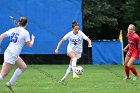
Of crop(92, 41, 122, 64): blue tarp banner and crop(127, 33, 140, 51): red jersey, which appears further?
crop(92, 41, 122, 64): blue tarp banner

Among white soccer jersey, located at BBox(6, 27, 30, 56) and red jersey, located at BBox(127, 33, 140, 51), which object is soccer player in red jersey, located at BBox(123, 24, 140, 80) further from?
white soccer jersey, located at BBox(6, 27, 30, 56)

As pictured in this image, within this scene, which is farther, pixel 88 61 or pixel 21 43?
pixel 88 61

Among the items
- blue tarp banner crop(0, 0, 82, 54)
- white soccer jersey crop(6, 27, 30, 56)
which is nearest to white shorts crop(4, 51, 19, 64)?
white soccer jersey crop(6, 27, 30, 56)

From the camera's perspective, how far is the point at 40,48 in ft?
92.9

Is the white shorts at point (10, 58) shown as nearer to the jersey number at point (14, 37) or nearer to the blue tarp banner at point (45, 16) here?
the jersey number at point (14, 37)

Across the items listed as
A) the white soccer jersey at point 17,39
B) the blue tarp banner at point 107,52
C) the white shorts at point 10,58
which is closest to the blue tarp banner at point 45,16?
the blue tarp banner at point 107,52

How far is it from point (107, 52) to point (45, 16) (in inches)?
198

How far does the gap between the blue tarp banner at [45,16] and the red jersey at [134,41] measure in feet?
39.1

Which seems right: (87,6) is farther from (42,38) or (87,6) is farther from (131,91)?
(131,91)

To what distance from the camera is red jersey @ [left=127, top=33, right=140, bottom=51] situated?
16078mm

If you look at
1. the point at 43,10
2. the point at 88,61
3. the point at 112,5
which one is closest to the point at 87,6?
the point at 112,5

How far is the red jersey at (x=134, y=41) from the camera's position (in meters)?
16.1

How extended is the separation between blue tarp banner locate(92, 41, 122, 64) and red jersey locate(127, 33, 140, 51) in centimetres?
1429

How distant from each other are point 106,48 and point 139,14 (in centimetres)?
930
